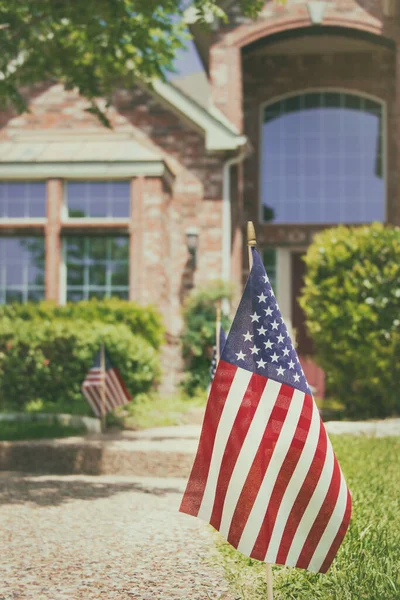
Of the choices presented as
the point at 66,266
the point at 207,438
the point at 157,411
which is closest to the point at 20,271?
the point at 66,266

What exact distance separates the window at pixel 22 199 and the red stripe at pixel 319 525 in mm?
12304

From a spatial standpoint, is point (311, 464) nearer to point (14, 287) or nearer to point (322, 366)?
point (322, 366)

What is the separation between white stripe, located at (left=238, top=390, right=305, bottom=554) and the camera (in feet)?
13.0

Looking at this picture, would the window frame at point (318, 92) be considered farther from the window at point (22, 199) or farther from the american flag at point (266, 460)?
the american flag at point (266, 460)

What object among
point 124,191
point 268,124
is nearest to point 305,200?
point 268,124

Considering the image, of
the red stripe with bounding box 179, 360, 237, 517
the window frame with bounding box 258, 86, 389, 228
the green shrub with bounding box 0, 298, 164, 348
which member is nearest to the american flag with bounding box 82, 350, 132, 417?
the green shrub with bounding box 0, 298, 164, 348

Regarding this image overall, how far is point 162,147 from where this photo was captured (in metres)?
16.6

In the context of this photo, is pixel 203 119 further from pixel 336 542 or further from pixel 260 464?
pixel 336 542

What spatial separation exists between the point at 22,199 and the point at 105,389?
5.54m

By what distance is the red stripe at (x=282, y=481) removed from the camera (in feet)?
13.0

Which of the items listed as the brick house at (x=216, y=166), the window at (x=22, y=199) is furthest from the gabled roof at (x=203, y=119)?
the window at (x=22, y=199)

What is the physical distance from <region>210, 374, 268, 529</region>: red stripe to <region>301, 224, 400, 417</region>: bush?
8749mm

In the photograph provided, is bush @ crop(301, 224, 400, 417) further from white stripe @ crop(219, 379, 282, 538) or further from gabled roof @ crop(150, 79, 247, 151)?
white stripe @ crop(219, 379, 282, 538)

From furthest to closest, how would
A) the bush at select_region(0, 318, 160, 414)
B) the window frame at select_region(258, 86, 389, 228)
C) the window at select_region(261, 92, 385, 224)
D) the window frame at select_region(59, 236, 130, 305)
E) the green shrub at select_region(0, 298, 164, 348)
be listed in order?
the window at select_region(261, 92, 385, 224), the window frame at select_region(258, 86, 389, 228), the window frame at select_region(59, 236, 130, 305), the green shrub at select_region(0, 298, 164, 348), the bush at select_region(0, 318, 160, 414)
